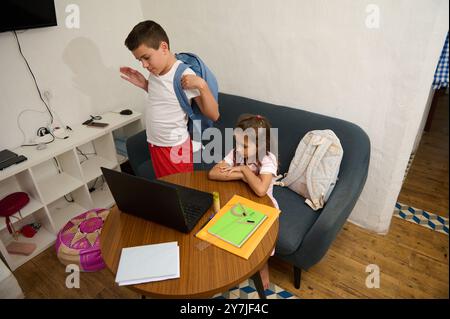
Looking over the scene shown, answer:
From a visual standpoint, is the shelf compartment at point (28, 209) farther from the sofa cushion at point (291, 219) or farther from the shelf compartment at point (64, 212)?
the sofa cushion at point (291, 219)

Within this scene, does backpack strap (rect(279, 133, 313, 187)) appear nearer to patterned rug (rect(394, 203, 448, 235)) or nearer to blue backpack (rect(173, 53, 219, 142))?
blue backpack (rect(173, 53, 219, 142))

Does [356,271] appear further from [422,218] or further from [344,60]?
[344,60]

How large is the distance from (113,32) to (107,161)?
1141mm

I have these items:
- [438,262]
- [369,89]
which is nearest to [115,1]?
[369,89]

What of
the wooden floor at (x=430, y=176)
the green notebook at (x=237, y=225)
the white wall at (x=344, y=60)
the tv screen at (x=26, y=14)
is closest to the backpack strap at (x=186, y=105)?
the green notebook at (x=237, y=225)

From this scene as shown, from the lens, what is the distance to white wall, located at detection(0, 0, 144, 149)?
2104 mm

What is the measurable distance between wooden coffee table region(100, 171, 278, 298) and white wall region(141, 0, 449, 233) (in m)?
1.01

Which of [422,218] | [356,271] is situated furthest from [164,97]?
[422,218]

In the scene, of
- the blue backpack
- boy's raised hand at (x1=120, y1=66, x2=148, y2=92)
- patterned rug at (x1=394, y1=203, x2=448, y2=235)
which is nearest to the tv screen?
boy's raised hand at (x1=120, y1=66, x2=148, y2=92)

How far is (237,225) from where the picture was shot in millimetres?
1334

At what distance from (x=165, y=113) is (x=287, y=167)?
36.9 inches

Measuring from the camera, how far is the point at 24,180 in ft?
7.08
